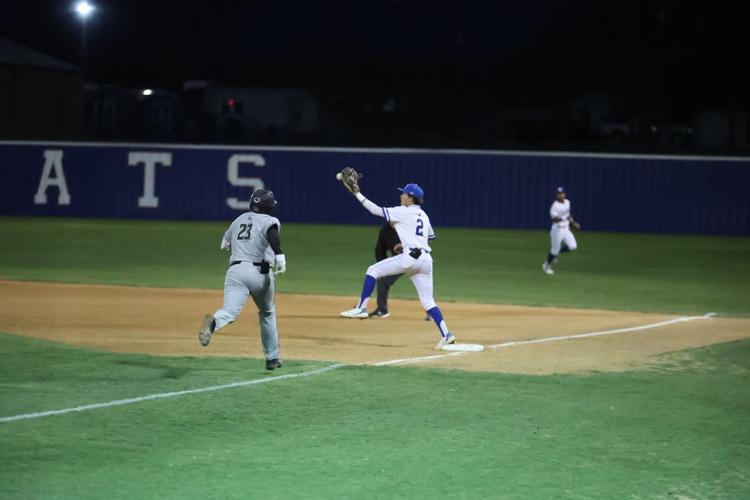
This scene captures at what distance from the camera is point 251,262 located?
12.0 meters

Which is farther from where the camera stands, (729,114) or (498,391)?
(729,114)

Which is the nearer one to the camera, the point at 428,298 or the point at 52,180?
the point at 428,298

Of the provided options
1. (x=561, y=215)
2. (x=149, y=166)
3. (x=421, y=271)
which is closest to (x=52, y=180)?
(x=149, y=166)

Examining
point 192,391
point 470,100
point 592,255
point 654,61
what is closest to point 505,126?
point 470,100

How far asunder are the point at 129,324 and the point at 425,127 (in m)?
54.4

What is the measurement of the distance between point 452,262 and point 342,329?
12.2 m

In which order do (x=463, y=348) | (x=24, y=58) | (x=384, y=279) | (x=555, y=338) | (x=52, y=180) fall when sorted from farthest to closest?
(x=24, y=58) → (x=52, y=180) → (x=384, y=279) → (x=555, y=338) → (x=463, y=348)

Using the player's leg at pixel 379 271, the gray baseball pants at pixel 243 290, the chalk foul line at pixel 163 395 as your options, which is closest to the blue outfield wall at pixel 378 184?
the player's leg at pixel 379 271

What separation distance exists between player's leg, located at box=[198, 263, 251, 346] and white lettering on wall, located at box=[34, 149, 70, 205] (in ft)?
92.9

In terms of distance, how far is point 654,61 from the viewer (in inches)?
2579

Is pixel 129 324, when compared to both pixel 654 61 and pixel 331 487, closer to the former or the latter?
pixel 331 487

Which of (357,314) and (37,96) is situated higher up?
(37,96)

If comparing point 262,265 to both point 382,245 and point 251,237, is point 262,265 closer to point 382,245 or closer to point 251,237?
point 251,237

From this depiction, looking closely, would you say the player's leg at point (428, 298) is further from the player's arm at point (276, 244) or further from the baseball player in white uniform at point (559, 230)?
the baseball player in white uniform at point (559, 230)
